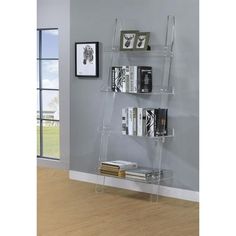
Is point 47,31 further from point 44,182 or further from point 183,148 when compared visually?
point 183,148

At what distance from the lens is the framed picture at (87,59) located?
267 inches

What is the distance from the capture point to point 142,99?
6.30 m

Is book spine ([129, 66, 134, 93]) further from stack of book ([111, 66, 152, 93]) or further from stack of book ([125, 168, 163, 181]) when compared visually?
stack of book ([125, 168, 163, 181])

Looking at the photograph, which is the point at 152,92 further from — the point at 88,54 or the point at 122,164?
the point at 88,54

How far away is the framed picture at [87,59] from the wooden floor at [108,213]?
1385mm

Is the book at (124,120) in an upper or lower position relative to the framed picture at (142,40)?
lower

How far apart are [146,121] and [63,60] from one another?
93.1 inches

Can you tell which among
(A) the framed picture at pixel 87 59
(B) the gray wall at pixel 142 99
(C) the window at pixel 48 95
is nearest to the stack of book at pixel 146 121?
(B) the gray wall at pixel 142 99

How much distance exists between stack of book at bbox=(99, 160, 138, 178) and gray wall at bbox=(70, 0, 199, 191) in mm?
175

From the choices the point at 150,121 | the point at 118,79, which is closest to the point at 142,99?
the point at 118,79

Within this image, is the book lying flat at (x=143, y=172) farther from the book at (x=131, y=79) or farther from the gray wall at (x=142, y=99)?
the book at (x=131, y=79)

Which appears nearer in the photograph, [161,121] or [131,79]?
[161,121]

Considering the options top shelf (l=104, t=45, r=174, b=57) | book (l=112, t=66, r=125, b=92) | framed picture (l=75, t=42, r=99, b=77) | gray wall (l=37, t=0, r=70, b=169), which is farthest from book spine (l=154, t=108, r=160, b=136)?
gray wall (l=37, t=0, r=70, b=169)
